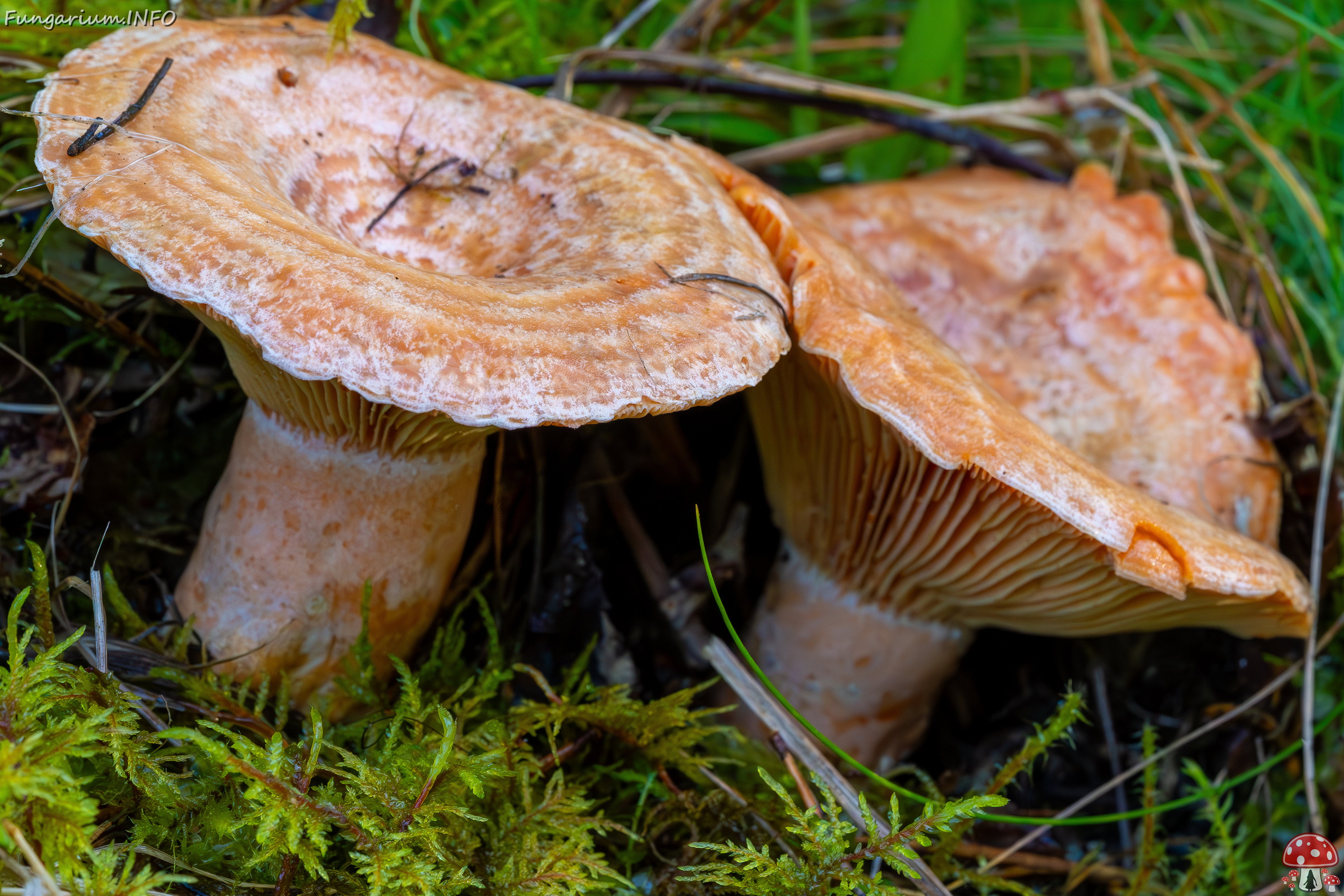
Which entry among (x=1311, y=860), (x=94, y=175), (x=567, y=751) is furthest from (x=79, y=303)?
(x=1311, y=860)

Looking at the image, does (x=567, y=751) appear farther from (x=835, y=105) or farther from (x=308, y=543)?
(x=835, y=105)

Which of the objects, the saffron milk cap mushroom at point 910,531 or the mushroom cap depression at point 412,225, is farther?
the saffron milk cap mushroom at point 910,531

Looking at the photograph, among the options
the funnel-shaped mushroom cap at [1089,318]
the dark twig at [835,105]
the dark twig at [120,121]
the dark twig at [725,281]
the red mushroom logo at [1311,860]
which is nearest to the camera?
the dark twig at [120,121]

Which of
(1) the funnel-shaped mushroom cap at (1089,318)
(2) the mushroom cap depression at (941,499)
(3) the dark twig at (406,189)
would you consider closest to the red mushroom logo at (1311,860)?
(2) the mushroom cap depression at (941,499)

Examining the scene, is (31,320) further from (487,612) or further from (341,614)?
(487,612)

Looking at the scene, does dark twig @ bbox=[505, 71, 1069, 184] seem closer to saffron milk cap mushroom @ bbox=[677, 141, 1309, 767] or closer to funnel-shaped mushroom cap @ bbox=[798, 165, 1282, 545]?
funnel-shaped mushroom cap @ bbox=[798, 165, 1282, 545]

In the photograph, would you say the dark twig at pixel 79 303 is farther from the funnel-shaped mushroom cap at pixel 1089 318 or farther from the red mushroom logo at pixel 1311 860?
the red mushroom logo at pixel 1311 860

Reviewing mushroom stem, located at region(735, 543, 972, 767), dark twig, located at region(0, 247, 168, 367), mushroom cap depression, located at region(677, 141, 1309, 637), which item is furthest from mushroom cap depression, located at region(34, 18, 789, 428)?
mushroom stem, located at region(735, 543, 972, 767)
